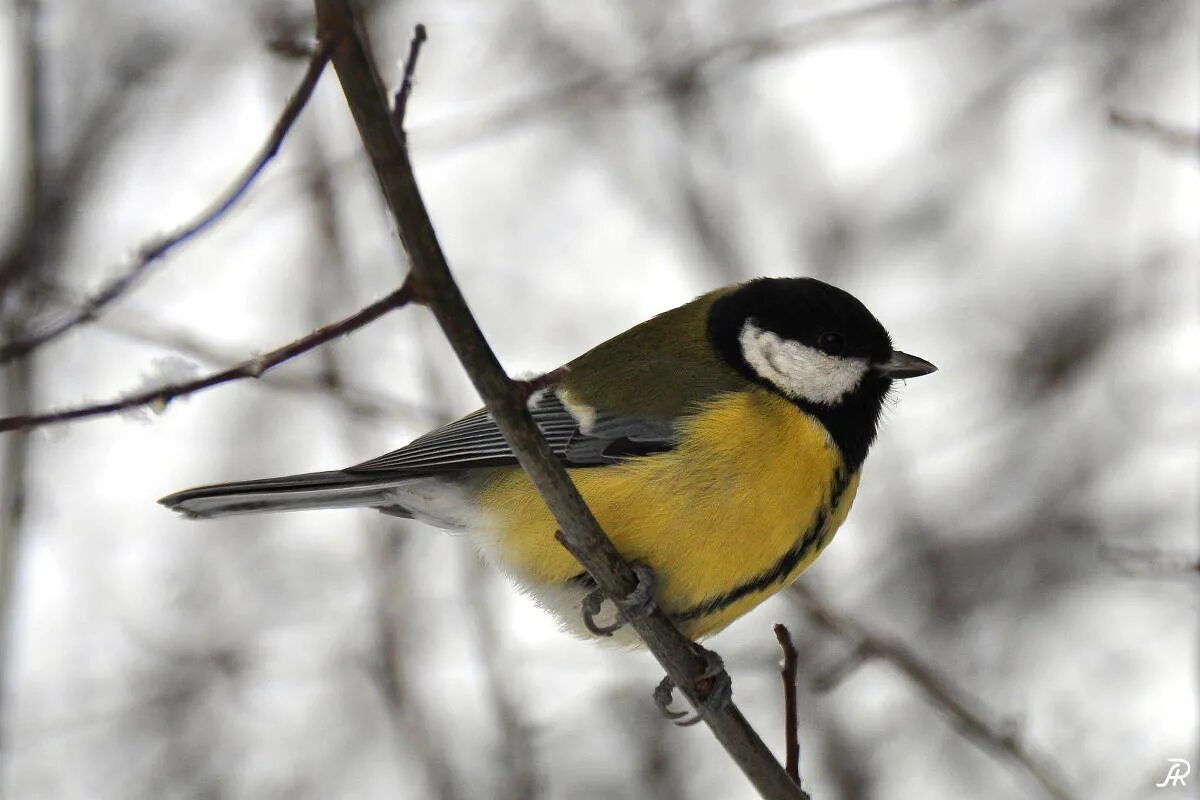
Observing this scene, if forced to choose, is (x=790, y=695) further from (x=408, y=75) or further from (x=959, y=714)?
(x=408, y=75)

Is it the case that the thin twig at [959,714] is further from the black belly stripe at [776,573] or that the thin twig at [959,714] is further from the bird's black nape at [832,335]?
the bird's black nape at [832,335]

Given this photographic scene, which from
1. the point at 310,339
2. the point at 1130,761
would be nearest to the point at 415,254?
the point at 310,339

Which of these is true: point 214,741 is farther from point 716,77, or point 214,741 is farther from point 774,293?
point 716,77

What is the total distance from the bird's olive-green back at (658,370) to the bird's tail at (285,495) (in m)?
0.76

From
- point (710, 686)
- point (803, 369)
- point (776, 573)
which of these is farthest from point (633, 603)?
point (803, 369)

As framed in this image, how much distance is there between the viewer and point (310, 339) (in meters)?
2.09

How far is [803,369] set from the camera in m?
4.20

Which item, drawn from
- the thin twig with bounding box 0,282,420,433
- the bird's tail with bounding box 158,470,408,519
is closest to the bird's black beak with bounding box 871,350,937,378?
the bird's tail with bounding box 158,470,408,519

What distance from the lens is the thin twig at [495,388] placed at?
204 cm

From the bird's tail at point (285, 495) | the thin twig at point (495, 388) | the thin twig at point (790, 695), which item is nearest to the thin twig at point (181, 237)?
the thin twig at point (495, 388)

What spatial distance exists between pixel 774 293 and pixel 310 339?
2562mm

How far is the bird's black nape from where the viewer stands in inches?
164

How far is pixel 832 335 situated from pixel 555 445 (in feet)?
3.48

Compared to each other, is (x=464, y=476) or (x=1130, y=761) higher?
(x=464, y=476)
